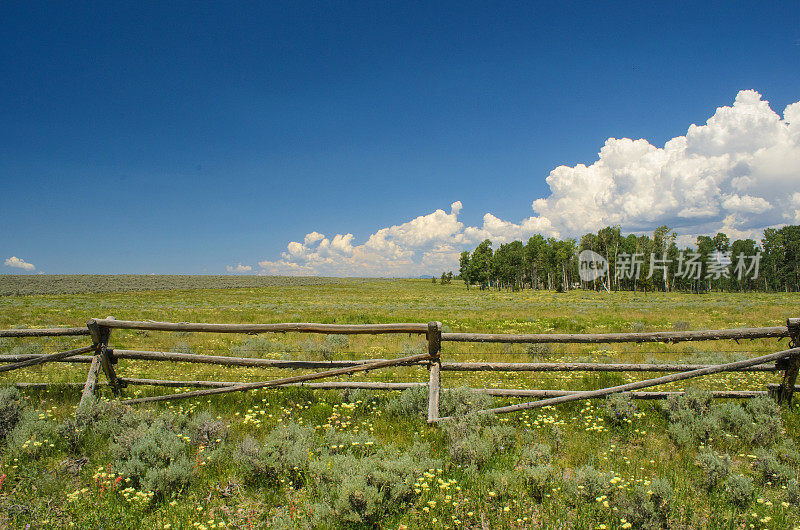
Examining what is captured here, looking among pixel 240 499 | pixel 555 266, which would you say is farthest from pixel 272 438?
pixel 555 266

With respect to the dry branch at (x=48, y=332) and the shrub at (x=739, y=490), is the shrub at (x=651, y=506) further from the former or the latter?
the dry branch at (x=48, y=332)

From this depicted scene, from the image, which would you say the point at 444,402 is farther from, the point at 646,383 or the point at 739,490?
the point at 739,490

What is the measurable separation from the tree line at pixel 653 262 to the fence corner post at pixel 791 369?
7302 centimetres

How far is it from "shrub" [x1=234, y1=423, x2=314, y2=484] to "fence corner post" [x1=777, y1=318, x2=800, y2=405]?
7478mm

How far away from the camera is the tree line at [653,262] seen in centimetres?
8025

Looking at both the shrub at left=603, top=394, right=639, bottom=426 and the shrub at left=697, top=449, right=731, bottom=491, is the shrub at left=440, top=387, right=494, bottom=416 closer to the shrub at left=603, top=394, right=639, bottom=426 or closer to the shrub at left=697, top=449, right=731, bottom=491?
the shrub at left=603, top=394, right=639, bottom=426

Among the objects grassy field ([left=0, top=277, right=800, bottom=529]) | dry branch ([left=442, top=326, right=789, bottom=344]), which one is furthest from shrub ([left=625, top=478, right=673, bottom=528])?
dry branch ([left=442, top=326, right=789, bottom=344])

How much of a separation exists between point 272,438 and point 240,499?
770 mm

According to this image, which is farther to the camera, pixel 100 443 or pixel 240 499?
pixel 100 443

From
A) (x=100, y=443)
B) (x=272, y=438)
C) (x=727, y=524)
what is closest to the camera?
(x=727, y=524)

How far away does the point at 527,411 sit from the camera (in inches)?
241

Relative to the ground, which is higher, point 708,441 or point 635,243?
point 635,243

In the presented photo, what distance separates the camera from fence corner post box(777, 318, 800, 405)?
5.95 m

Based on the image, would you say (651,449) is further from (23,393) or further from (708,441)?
(23,393)
